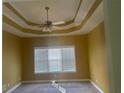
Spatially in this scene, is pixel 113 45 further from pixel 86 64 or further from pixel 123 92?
pixel 86 64

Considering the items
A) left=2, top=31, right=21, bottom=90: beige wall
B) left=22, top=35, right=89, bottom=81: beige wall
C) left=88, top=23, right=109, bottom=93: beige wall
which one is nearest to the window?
left=22, top=35, right=89, bottom=81: beige wall

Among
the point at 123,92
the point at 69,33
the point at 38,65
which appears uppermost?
the point at 69,33

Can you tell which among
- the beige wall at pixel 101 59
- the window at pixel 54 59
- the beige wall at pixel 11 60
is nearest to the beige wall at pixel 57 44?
the window at pixel 54 59

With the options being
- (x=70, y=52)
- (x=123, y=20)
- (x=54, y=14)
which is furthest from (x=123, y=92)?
(x=70, y=52)

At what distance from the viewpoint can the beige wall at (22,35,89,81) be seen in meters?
8.75

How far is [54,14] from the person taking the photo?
6070 mm

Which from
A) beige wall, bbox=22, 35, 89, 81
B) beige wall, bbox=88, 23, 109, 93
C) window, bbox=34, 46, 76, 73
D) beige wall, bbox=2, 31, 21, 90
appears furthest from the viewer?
window, bbox=34, 46, 76, 73

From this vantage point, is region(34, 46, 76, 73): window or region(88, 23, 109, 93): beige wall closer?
region(88, 23, 109, 93): beige wall

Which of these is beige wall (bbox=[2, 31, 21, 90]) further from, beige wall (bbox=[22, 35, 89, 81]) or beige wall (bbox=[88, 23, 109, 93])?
beige wall (bbox=[88, 23, 109, 93])

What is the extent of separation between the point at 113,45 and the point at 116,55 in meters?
0.08

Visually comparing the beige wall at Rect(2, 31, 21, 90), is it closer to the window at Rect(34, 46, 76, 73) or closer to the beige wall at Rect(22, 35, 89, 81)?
the beige wall at Rect(22, 35, 89, 81)

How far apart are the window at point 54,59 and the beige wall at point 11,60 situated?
3.79ft

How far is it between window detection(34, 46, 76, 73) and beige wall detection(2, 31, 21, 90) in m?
1.16

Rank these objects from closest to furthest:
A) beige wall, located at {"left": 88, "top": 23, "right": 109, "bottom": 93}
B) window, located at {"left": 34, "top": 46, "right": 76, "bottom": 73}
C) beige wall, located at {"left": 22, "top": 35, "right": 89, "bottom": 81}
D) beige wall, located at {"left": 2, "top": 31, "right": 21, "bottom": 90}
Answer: beige wall, located at {"left": 88, "top": 23, "right": 109, "bottom": 93} < beige wall, located at {"left": 2, "top": 31, "right": 21, "bottom": 90} < beige wall, located at {"left": 22, "top": 35, "right": 89, "bottom": 81} < window, located at {"left": 34, "top": 46, "right": 76, "bottom": 73}
